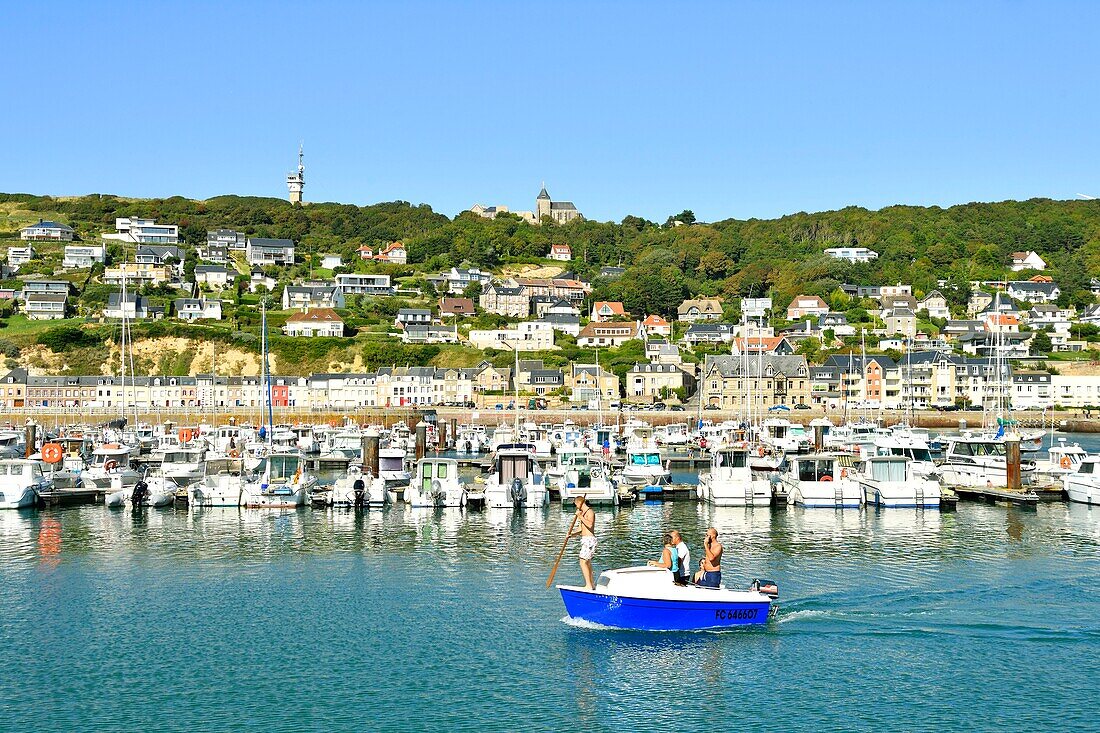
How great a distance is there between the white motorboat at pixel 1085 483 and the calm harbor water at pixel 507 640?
7.66m

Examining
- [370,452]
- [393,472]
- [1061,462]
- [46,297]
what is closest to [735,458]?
[1061,462]

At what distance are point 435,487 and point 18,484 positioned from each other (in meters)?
15.0

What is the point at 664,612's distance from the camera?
20.8 meters

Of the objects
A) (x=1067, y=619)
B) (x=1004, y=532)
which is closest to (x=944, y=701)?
(x=1067, y=619)

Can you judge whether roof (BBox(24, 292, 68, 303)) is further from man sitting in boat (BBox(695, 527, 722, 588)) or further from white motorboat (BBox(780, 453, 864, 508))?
man sitting in boat (BBox(695, 527, 722, 588))

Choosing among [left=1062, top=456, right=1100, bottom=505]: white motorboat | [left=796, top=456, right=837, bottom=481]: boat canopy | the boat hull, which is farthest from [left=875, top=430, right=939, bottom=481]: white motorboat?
the boat hull

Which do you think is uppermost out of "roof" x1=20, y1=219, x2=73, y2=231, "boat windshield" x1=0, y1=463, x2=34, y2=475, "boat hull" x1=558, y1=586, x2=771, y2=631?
"roof" x1=20, y1=219, x2=73, y2=231

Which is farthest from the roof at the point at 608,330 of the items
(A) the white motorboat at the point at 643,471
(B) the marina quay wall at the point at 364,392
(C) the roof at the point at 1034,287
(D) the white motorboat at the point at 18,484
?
(D) the white motorboat at the point at 18,484

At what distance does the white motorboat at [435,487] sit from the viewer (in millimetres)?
39469

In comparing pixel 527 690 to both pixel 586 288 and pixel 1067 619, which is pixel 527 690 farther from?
pixel 586 288

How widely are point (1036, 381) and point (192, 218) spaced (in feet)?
440

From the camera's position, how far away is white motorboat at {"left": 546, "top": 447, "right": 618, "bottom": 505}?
40469 mm

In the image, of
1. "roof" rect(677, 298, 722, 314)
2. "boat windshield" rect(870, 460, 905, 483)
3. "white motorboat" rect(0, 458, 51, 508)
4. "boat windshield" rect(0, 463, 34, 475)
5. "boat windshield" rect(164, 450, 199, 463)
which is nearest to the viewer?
"white motorboat" rect(0, 458, 51, 508)

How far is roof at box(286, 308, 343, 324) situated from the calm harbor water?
89.5 meters
